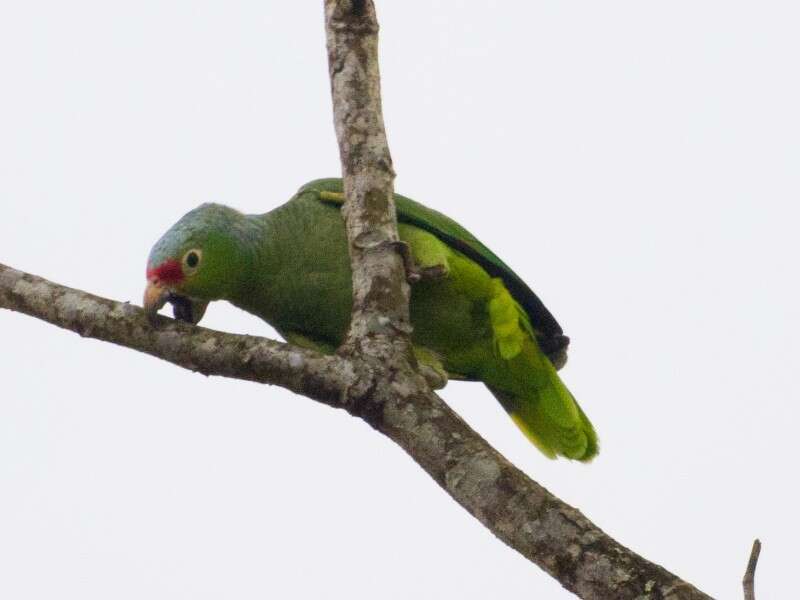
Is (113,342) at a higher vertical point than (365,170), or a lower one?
lower

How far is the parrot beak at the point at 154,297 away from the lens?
372 centimetres

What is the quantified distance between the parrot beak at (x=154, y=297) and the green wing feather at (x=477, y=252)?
1.06 metres

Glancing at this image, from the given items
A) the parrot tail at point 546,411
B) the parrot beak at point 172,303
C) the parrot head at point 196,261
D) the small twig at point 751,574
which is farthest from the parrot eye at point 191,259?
the small twig at point 751,574

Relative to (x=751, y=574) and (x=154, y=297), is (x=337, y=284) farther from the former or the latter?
(x=751, y=574)

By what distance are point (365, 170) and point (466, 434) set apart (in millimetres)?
1175

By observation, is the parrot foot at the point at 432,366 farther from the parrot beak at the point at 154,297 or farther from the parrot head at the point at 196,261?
the parrot beak at the point at 154,297

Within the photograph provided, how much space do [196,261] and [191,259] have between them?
25mm

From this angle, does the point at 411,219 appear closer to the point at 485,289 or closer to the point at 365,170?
the point at 485,289

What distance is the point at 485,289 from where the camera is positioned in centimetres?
501

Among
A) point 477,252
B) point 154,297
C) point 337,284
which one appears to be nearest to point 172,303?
point 154,297

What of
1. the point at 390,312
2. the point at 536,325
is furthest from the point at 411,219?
the point at 390,312

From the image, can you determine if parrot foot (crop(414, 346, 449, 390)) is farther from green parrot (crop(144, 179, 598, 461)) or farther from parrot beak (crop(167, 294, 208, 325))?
parrot beak (crop(167, 294, 208, 325))

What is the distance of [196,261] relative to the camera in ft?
14.9

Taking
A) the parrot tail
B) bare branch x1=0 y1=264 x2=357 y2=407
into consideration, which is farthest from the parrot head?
the parrot tail
